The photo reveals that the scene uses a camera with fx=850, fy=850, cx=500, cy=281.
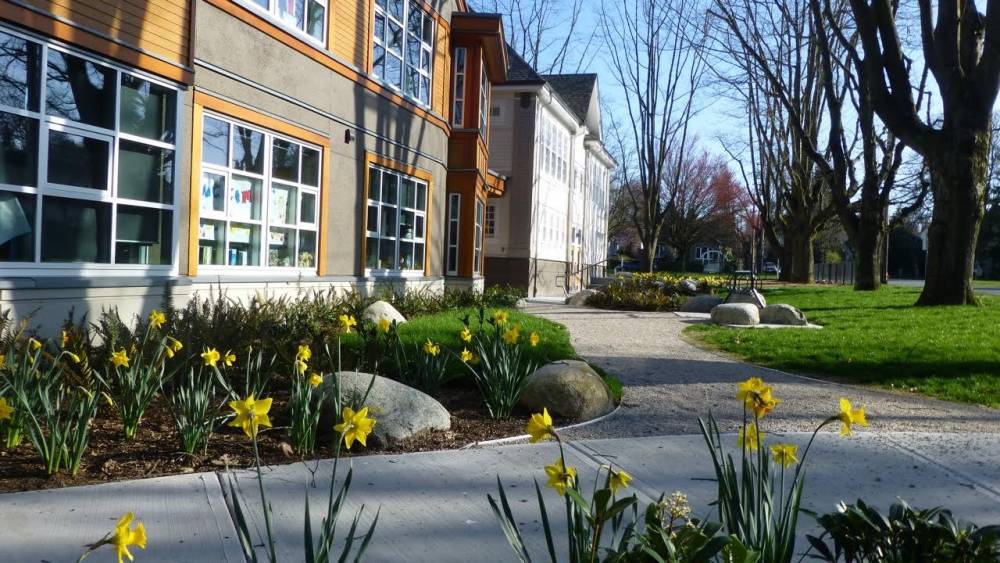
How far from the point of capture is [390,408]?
578 cm

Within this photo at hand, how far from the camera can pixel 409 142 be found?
619 inches

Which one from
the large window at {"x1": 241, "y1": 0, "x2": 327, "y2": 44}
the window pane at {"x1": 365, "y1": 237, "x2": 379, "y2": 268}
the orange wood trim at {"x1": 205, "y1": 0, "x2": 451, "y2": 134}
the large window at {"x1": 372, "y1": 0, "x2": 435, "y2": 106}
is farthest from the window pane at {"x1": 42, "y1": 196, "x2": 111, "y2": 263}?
the large window at {"x1": 372, "y1": 0, "x2": 435, "y2": 106}

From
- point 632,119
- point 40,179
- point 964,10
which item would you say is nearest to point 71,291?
point 40,179

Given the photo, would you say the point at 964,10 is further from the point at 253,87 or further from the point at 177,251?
the point at 177,251

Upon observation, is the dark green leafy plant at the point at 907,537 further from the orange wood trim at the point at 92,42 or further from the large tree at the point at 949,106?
the large tree at the point at 949,106

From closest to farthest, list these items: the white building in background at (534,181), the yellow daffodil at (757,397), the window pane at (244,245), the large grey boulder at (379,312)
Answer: the yellow daffodil at (757,397)
the window pane at (244,245)
the large grey boulder at (379,312)
the white building in background at (534,181)

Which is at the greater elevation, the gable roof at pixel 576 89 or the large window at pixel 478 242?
the gable roof at pixel 576 89

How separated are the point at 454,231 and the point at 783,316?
7.34m

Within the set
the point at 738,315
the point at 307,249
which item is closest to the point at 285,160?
the point at 307,249

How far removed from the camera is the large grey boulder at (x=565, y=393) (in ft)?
21.9

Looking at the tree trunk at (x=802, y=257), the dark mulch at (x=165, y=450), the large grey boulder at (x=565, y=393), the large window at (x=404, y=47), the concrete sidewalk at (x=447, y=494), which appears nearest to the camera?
the concrete sidewalk at (x=447, y=494)

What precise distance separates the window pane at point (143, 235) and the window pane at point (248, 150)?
64.0 inches

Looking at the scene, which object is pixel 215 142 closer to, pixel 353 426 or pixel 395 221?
pixel 395 221

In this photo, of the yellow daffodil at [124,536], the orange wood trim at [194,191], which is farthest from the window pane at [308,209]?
the yellow daffodil at [124,536]
